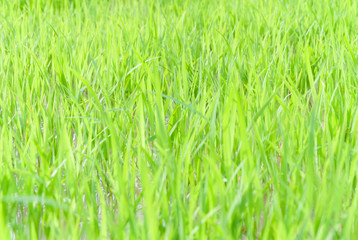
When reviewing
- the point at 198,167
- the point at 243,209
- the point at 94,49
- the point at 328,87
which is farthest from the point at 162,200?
the point at 94,49

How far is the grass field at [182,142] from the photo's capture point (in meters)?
0.80

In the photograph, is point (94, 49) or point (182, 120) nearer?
point (182, 120)

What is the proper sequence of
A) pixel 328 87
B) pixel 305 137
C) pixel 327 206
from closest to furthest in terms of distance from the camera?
pixel 327 206 < pixel 305 137 < pixel 328 87

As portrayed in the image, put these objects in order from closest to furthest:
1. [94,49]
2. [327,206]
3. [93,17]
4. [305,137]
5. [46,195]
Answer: [327,206] → [46,195] → [305,137] → [94,49] → [93,17]

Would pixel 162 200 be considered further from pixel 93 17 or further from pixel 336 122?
pixel 93 17

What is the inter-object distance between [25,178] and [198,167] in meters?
0.36

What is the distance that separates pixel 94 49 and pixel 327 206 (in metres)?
1.32

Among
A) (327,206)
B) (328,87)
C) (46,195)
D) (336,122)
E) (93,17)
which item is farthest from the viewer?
(93,17)

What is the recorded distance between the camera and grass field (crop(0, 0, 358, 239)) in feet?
2.63

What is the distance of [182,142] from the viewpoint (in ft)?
3.85

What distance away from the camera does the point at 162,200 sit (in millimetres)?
832

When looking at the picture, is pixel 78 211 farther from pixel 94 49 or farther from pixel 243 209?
pixel 94 49

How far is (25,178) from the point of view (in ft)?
3.05

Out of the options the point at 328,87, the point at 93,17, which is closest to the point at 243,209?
the point at 328,87
